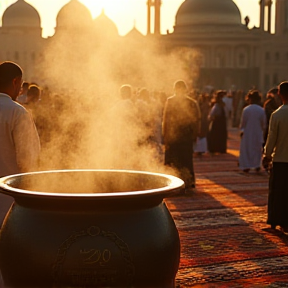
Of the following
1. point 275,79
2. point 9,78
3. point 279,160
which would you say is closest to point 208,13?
point 275,79

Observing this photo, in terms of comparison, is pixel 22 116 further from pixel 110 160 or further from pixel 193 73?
pixel 193 73

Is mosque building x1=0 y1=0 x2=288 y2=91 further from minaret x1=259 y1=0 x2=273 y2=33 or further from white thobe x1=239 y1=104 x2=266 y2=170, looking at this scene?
white thobe x1=239 y1=104 x2=266 y2=170

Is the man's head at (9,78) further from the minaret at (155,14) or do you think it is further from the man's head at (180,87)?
the minaret at (155,14)

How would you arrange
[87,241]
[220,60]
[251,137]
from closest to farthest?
[87,241] < [251,137] < [220,60]

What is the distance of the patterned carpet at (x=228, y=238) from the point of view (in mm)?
4652

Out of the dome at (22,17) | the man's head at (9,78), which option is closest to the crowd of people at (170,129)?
the man's head at (9,78)

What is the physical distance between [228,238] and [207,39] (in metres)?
57.3

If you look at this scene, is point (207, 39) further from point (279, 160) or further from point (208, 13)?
point (279, 160)

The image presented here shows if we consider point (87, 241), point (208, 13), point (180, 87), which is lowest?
point (87, 241)

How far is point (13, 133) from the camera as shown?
12.5ft

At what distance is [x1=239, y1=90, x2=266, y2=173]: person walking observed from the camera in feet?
34.6

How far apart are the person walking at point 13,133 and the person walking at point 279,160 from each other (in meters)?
2.86

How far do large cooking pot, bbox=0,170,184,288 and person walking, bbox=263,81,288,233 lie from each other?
11.4 ft

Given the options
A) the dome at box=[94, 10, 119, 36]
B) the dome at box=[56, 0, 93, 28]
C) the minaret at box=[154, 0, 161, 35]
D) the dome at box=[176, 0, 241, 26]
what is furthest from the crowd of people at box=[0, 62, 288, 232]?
the dome at box=[176, 0, 241, 26]
